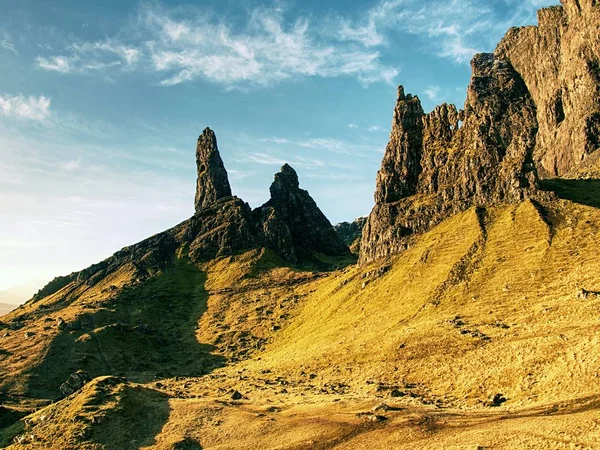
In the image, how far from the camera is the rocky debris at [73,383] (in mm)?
109500

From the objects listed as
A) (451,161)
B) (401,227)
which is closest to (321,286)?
(401,227)

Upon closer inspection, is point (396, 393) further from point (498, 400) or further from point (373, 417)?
point (498, 400)

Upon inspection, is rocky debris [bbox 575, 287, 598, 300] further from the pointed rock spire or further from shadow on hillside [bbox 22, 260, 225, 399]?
shadow on hillside [bbox 22, 260, 225, 399]

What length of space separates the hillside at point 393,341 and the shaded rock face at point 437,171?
64cm

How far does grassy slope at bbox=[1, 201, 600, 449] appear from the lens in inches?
2157

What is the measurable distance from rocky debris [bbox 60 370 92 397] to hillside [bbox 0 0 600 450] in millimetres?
863

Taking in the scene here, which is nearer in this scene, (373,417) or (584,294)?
(373,417)

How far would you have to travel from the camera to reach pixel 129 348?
480ft

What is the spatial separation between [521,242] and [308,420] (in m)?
82.8

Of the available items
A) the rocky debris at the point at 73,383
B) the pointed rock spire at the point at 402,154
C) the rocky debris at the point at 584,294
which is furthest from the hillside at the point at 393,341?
the rocky debris at the point at 73,383

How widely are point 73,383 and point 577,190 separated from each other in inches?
6152

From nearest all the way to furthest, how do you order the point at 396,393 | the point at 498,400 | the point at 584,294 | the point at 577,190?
1. the point at 498,400
2. the point at 396,393
3. the point at 584,294
4. the point at 577,190

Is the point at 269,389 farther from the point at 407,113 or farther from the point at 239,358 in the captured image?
the point at 407,113

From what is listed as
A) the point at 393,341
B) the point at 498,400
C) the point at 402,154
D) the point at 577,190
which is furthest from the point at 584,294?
the point at 402,154
